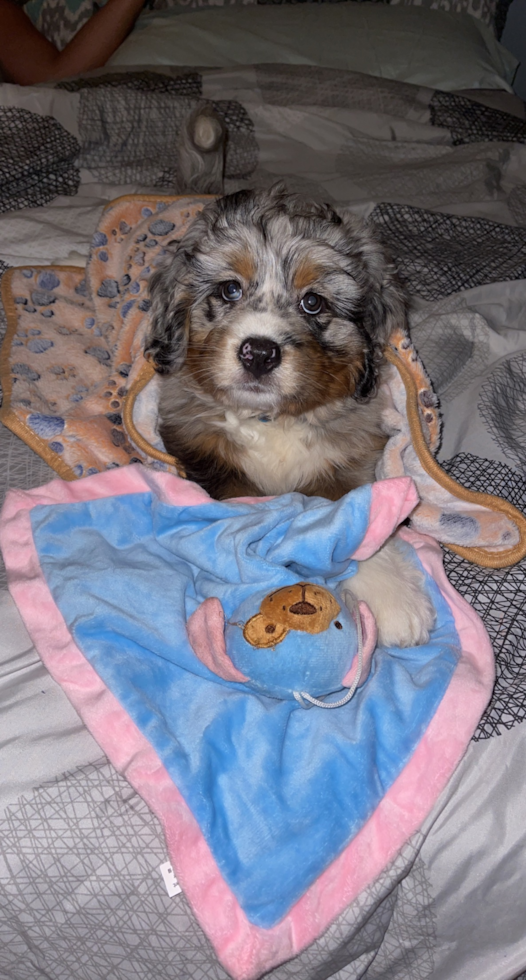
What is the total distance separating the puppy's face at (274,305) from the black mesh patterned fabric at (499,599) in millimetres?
510

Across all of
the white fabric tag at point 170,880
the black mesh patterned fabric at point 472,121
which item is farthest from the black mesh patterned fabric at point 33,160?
the white fabric tag at point 170,880

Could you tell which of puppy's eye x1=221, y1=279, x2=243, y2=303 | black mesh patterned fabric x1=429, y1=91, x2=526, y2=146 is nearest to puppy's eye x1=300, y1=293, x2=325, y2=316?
puppy's eye x1=221, y1=279, x2=243, y2=303

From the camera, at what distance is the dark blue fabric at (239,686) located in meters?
1.61

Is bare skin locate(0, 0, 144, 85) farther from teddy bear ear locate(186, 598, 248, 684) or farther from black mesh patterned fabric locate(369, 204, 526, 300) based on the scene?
teddy bear ear locate(186, 598, 248, 684)

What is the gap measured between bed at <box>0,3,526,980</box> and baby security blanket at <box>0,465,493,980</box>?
0.22ft

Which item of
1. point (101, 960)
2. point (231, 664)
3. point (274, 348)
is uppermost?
point (274, 348)

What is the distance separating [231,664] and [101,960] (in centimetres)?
66

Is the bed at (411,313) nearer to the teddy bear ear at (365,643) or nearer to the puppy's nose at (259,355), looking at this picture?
the teddy bear ear at (365,643)

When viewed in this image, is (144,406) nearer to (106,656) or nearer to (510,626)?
(106,656)

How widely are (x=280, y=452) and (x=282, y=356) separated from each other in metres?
0.44

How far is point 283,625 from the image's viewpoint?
5.50 feet

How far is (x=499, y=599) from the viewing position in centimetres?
217

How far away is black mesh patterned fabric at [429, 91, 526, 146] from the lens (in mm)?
4594

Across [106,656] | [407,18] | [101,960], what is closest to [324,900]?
[101,960]
